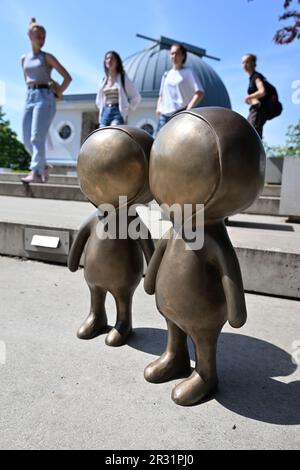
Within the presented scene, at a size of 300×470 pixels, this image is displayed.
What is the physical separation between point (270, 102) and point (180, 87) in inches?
46.7

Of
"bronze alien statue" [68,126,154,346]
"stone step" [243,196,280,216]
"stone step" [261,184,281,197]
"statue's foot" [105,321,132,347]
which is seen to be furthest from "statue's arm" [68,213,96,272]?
"stone step" [261,184,281,197]

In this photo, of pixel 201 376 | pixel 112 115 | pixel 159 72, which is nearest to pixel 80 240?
pixel 201 376

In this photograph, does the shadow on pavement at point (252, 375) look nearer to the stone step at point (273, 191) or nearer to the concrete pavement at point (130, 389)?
the concrete pavement at point (130, 389)

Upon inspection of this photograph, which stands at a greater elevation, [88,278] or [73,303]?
[88,278]

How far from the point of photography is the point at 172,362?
1.65 meters

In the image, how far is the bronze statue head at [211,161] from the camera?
1.33 m

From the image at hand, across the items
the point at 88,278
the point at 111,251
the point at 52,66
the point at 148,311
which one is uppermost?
the point at 52,66

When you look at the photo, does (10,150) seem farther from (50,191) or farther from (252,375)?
(252,375)

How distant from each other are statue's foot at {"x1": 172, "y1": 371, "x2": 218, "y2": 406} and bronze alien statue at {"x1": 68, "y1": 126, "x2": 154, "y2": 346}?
0.53 m

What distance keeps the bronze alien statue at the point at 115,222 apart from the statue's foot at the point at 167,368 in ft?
1.14

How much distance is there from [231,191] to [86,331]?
1099 mm

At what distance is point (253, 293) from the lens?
276 centimetres
